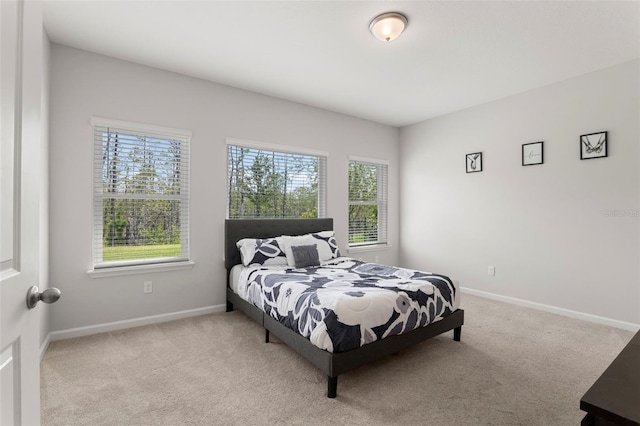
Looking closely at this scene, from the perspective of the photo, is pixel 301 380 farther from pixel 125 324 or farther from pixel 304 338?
pixel 125 324

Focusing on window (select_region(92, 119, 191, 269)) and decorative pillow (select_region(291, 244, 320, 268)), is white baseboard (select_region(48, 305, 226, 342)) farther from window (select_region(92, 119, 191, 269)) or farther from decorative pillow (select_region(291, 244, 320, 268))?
decorative pillow (select_region(291, 244, 320, 268))

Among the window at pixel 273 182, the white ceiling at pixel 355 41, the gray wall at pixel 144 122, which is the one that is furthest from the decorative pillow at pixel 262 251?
the white ceiling at pixel 355 41

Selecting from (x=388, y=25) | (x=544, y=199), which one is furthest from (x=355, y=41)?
(x=544, y=199)

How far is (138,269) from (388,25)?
322cm

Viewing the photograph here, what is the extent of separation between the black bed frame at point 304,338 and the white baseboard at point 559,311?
1.66 metres

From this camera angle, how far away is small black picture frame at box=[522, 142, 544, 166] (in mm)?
3816

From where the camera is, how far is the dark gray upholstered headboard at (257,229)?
3734mm

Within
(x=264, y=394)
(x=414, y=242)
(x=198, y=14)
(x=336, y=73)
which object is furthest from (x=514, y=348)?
(x=198, y=14)

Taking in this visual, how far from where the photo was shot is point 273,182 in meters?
4.23

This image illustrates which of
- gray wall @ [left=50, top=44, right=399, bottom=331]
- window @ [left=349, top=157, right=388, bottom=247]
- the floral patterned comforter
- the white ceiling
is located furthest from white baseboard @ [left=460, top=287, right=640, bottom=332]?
gray wall @ [left=50, top=44, right=399, bottom=331]

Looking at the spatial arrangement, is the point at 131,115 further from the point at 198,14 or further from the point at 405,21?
the point at 405,21

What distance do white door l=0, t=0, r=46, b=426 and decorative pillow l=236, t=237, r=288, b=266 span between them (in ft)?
8.42

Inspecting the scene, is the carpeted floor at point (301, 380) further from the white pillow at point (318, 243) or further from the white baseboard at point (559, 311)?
the white pillow at point (318, 243)

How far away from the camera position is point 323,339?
2061 millimetres
